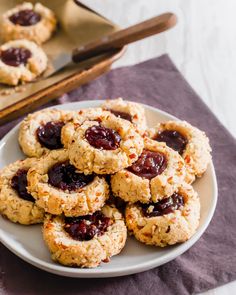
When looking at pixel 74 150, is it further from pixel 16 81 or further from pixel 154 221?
pixel 16 81

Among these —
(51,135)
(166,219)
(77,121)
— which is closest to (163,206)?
(166,219)

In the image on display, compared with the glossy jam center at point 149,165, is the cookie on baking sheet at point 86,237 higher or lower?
lower

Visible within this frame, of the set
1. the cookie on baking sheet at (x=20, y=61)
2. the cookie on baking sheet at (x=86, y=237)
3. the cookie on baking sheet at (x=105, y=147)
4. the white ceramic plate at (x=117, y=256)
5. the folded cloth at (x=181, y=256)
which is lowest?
the folded cloth at (x=181, y=256)

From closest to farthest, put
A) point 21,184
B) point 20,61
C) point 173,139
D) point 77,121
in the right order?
point 21,184
point 77,121
point 173,139
point 20,61

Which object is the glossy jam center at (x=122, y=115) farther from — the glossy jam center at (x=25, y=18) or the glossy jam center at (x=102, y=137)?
the glossy jam center at (x=25, y=18)

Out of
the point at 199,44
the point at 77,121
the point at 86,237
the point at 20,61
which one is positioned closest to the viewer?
the point at 86,237

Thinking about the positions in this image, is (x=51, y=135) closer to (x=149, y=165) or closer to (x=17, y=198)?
(x=17, y=198)

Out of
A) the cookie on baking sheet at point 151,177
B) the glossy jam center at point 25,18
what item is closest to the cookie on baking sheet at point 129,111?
the cookie on baking sheet at point 151,177

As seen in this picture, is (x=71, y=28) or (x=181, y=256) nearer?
(x=181, y=256)
